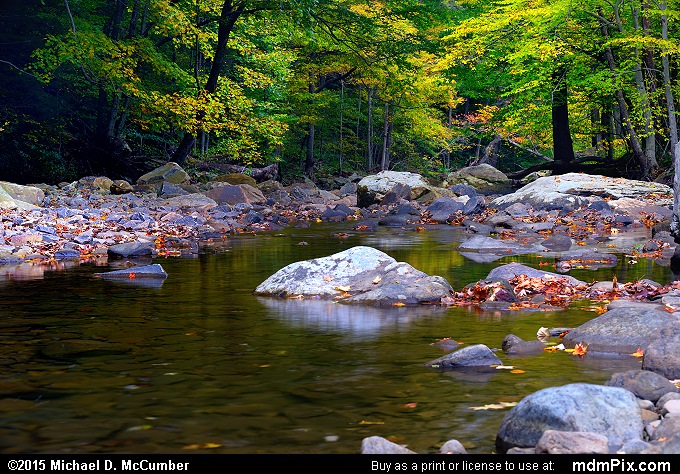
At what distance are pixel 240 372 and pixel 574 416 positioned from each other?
246 centimetres

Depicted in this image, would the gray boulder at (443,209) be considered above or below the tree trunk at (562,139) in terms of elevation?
below

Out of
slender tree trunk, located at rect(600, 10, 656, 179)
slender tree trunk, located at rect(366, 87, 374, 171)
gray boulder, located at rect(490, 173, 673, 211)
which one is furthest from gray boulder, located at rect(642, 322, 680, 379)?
slender tree trunk, located at rect(366, 87, 374, 171)

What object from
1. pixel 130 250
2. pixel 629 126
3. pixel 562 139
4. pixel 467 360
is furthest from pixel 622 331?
pixel 562 139

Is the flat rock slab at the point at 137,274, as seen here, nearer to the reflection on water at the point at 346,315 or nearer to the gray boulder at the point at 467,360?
the reflection on water at the point at 346,315

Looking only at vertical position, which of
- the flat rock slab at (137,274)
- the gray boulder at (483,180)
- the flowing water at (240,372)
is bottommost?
the flowing water at (240,372)

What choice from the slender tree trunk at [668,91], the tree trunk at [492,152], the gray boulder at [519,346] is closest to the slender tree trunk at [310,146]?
the tree trunk at [492,152]

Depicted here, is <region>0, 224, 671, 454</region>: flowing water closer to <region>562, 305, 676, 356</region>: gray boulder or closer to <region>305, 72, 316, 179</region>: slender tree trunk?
<region>562, 305, 676, 356</region>: gray boulder

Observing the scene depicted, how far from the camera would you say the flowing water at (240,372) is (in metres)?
3.93

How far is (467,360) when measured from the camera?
5.32 metres

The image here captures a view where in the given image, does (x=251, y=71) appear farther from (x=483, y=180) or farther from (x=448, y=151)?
(x=448, y=151)

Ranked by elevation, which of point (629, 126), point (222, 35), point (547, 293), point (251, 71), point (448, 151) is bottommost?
point (547, 293)

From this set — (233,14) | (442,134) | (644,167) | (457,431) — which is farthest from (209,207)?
(442,134)

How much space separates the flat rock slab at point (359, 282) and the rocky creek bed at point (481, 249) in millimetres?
19

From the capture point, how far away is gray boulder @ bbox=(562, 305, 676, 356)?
18.6ft
